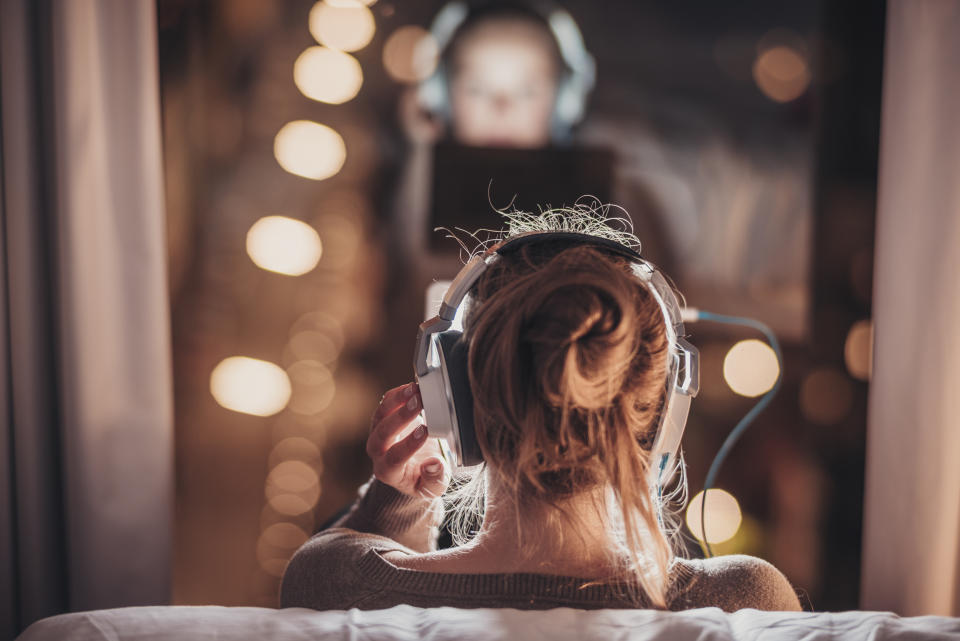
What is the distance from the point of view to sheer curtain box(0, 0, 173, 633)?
3.34ft

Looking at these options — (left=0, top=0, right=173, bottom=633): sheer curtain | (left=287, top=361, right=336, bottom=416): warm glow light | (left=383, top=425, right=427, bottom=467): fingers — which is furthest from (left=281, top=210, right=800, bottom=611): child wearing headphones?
(left=287, top=361, right=336, bottom=416): warm glow light

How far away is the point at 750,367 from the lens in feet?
4.64

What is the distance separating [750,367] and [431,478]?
3.15ft

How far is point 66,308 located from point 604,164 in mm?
1112

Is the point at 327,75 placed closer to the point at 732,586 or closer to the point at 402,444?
the point at 402,444

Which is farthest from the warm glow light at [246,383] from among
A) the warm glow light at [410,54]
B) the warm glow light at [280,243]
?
the warm glow light at [410,54]

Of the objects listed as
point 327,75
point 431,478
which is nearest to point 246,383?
point 327,75

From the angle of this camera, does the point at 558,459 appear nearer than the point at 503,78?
Yes

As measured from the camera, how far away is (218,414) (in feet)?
4.78

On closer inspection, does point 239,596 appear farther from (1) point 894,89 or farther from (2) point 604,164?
(1) point 894,89

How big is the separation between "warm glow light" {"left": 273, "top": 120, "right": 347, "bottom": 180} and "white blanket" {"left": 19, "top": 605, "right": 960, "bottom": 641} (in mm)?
1139

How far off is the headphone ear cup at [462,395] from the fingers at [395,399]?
11 cm

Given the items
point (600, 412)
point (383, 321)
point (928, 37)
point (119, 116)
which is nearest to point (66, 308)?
point (119, 116)

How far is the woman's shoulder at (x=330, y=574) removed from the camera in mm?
573
